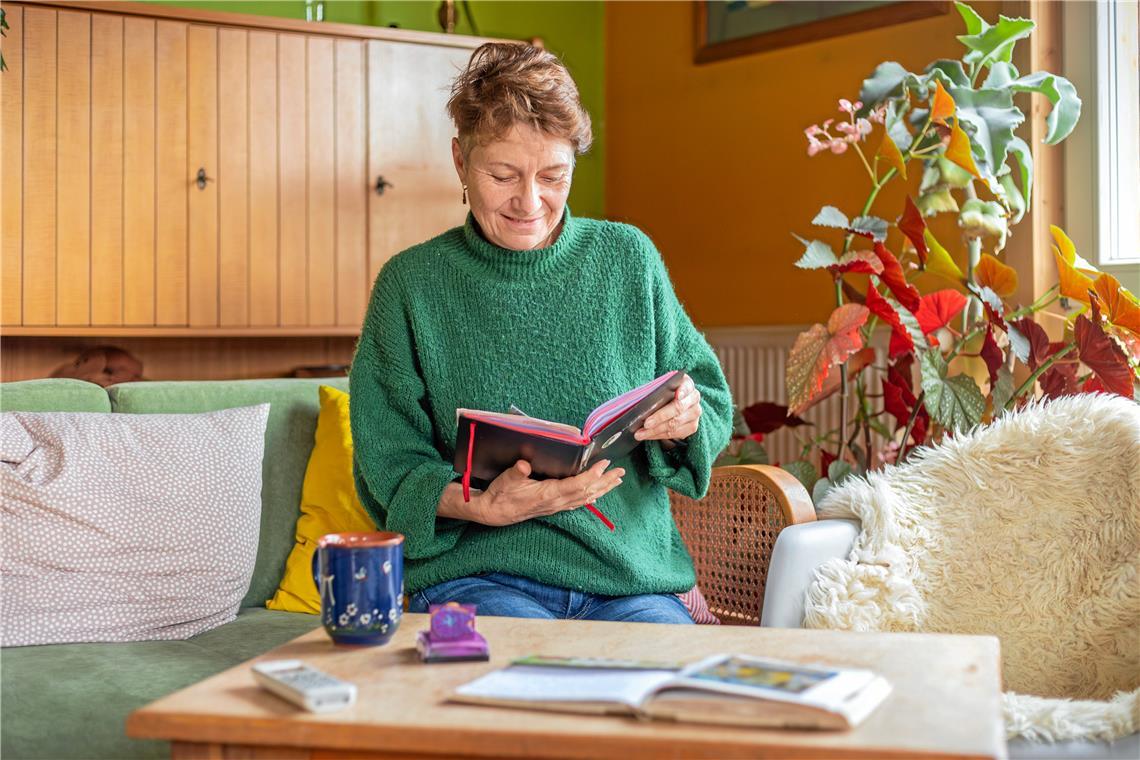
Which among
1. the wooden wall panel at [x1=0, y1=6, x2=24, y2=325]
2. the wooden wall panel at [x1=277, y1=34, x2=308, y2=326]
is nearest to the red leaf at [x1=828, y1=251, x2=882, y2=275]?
the wooden wall panel at [x1=277, y1=34, x2=308, y2=326]

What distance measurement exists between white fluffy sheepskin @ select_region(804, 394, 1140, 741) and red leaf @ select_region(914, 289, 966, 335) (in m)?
0.39

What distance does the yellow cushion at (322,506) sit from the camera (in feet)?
6.81

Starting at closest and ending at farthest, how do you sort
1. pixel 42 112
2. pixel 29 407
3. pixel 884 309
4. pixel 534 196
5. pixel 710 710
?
pixel 710 710
pixel 534 196
pixel 29 407
pixel 884 309
pixel 42 112

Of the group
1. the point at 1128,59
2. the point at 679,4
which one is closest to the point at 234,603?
the point at 1128,59

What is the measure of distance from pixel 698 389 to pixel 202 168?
6.26 feet

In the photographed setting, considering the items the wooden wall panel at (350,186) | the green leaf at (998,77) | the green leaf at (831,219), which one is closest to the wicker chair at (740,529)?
the green leaf at (831,219)

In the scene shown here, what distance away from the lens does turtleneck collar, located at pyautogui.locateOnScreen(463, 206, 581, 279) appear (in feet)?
5.63

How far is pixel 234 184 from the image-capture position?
3.19 meters

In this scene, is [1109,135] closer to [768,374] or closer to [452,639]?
[768,374]

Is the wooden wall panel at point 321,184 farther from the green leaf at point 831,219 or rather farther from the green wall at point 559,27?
the green leaf at point 831,219

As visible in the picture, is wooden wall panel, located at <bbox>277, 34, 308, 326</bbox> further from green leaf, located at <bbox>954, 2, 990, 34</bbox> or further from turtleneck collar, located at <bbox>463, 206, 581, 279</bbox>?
green leaf, located at <bbox>954, 2, 990, 34</bbox>

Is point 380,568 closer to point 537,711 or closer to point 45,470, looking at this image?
point 537,711

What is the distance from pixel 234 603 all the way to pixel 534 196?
890 mm

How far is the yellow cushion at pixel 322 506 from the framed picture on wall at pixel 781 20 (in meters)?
1.91
